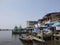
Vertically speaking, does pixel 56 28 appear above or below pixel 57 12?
below

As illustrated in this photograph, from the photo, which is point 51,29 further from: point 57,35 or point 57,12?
point 57,12

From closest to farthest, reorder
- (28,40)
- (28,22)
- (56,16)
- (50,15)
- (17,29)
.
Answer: (28,40), (56,16), (50,15), (17,29), (28,22)

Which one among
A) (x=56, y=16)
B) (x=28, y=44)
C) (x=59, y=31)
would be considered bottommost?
(x=28, y=44)

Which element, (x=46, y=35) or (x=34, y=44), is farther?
(x=46, y=35)

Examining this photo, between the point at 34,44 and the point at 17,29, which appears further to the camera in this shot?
the point at 17,29

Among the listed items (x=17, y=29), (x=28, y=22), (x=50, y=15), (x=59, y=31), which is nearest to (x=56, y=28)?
(x=59, y=31)

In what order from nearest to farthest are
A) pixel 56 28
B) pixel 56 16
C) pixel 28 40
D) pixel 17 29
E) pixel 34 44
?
pixel 34 44
pixel 28 40
pixel 56 28
pixel 56 16
pixel 17 29

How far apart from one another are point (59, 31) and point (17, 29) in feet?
148

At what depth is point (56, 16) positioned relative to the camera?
5262 cm

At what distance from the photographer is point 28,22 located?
98750mm

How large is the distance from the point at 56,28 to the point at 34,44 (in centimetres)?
1005

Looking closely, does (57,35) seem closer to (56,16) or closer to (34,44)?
(34,44)

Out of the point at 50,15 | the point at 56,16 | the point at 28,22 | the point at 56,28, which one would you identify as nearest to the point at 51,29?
the point at 56,28

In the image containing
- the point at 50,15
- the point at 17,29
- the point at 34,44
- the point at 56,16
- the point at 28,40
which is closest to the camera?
the point at 34,44
